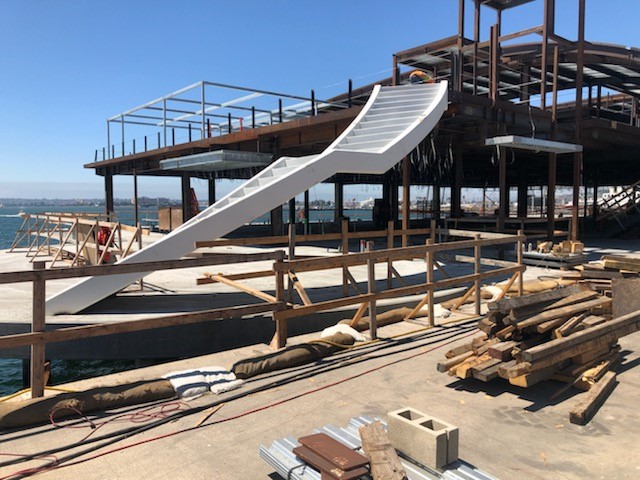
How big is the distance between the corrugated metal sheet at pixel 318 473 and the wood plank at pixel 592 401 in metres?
1.82

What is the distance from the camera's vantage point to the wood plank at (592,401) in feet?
16.3

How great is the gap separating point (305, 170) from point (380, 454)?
814 cm

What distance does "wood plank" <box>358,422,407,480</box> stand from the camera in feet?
11.5

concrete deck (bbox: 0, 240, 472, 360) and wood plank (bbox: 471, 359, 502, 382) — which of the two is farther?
concrete deck (bbox: 0, 240, 472, 360)

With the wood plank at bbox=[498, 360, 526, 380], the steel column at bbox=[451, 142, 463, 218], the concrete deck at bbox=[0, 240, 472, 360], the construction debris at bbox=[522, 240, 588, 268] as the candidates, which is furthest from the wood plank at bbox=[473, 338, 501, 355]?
the steel column at bbox=[451, 142, 463, 218]

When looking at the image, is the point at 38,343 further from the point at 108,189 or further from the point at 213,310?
the point at 108,189

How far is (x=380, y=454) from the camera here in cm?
372

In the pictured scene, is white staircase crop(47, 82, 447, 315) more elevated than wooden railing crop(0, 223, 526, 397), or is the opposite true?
white staircase crop(47, 82, 447, 315)

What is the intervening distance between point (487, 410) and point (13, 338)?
16.0 feet

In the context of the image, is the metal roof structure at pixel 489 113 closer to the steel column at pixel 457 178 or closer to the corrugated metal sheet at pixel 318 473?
the steel column at pixel 457 178

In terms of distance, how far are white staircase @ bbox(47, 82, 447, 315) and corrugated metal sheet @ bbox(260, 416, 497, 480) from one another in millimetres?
6128

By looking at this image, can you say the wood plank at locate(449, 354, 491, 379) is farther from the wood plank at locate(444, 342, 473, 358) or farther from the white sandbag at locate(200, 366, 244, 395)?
the white sandbag at locate(200, 366, 244, 395)

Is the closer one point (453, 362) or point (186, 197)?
point (453, 362)

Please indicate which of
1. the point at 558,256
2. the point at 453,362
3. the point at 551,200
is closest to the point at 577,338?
the point at 453,362
